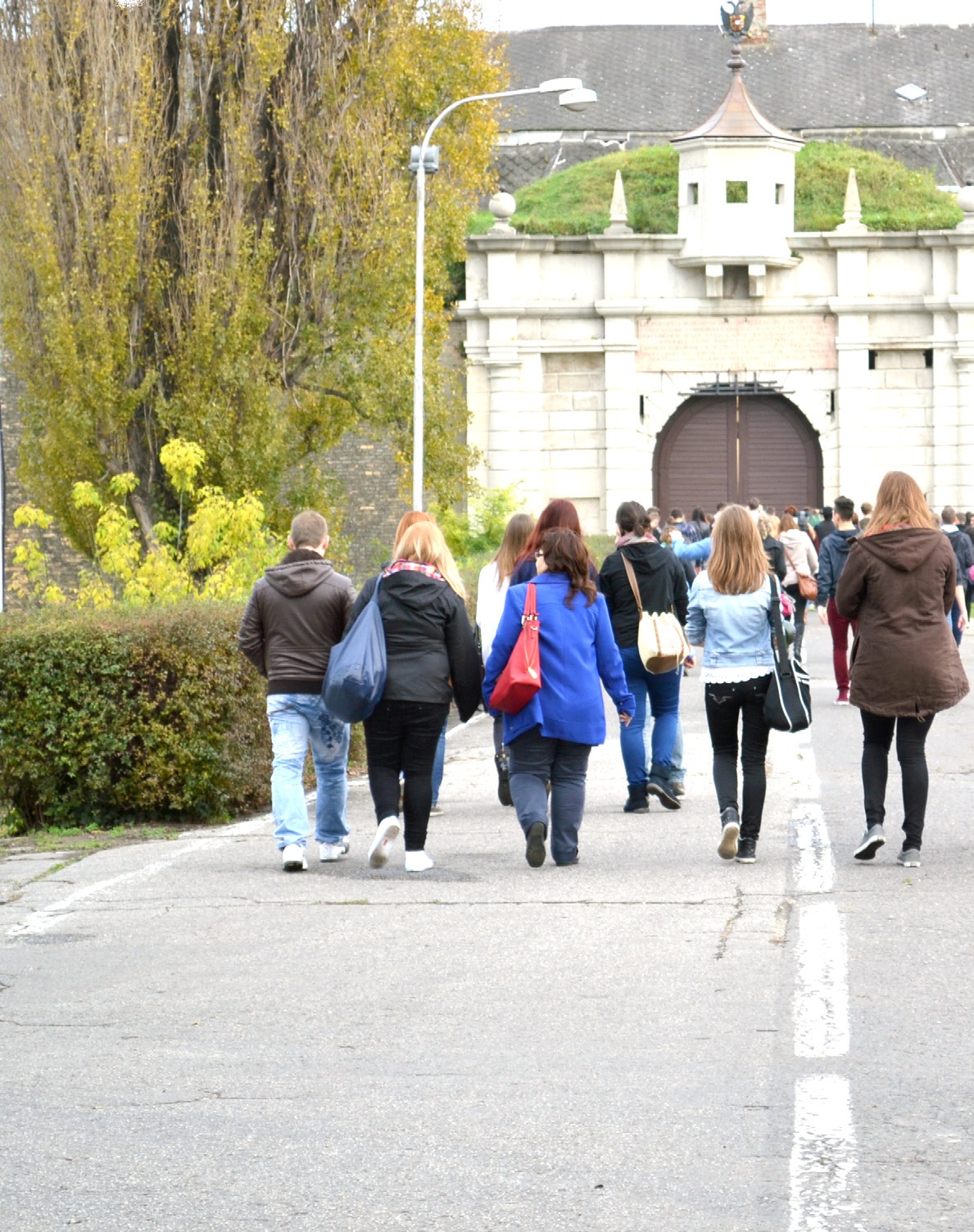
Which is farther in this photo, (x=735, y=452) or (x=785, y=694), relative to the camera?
(x=735, y=452)

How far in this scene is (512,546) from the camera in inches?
427

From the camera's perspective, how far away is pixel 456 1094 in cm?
537

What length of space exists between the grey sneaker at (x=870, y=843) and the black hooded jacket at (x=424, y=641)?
6.47 ft

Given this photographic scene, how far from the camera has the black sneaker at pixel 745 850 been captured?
9.25 m

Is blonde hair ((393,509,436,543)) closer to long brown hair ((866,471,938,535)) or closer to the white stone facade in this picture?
long brown hair ((866,471,938,535))

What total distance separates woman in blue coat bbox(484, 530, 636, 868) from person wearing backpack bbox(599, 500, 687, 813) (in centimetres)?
168

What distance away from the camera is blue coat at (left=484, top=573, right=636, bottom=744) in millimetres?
9250

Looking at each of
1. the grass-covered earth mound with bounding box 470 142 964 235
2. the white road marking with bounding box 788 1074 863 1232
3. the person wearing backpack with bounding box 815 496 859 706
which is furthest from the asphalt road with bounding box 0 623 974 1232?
the grass-covered earth mound with bounding box 470 142 964 235

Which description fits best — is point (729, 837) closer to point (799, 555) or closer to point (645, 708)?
point (645, 708)

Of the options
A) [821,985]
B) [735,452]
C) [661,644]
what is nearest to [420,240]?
[735,452]

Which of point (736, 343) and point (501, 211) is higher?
point (501, 211)

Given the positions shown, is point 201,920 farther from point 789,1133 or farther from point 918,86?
point 918,86

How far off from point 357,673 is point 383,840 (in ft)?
2.71

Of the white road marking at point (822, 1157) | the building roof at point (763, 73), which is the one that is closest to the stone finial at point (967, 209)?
the building roof at point (763, 73)
